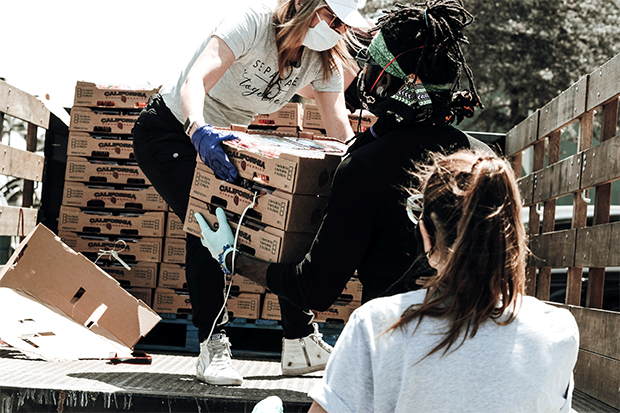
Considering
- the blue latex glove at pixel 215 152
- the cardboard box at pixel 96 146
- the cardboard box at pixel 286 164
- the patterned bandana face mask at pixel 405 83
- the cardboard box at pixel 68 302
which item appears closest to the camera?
the patterned bandana face mask at pixel 405 83

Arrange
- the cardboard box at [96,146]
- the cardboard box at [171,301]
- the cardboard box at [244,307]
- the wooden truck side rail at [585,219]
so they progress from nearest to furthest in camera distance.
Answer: the wooden truck side rail at [585,219], the cardboard box at [244,307], the cardboard box at [171,301], the cardboard box at [96,146]

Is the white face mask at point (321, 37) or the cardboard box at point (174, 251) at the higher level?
the white face mask at point (321, 37)

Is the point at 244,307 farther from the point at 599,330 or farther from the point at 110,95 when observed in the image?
the point at 599,330

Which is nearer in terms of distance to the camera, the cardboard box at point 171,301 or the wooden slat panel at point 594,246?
the wooden slat panel at point 594,246

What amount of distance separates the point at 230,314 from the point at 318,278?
2293mm

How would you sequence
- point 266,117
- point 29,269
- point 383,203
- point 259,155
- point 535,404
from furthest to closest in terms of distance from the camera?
point 266,117 < point 29,269 < point 259,155 < point 383,203 < point 535,404

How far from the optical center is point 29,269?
137 inches

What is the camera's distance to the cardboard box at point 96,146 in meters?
4.57

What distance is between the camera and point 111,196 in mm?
4516

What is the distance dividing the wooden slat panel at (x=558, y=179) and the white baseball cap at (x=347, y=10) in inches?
48.6

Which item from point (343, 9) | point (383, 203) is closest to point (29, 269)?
point (343, 9)

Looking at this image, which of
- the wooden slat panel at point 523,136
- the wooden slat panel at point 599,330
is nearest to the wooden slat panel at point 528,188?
the wooden slat panel at point 523,136

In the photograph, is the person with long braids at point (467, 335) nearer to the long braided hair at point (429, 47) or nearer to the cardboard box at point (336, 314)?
the long braided hair at point (429, 47)

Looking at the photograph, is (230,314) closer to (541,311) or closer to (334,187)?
(334,187)
